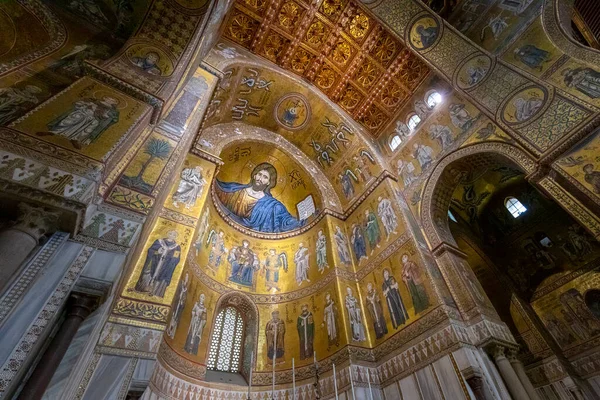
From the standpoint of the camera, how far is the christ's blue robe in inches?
475

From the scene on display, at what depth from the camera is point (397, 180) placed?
11.0m

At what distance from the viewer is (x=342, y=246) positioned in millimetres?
10648

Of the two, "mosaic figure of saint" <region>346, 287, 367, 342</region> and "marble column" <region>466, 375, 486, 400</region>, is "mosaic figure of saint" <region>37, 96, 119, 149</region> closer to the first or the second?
"marble column" <region>466, 375, 486, 400</region>

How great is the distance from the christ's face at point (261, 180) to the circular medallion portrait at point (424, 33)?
7728 millimetres

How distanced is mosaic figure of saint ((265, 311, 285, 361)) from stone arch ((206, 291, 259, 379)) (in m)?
0.39

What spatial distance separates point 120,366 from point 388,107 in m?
12.1

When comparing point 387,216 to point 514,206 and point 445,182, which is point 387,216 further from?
point 514,206

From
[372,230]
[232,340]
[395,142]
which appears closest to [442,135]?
[395,142]

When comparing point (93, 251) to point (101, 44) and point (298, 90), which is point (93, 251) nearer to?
point (101, 44)

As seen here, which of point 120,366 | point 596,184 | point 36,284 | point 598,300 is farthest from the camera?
point 598,300

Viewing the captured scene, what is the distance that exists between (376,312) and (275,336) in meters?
3.16

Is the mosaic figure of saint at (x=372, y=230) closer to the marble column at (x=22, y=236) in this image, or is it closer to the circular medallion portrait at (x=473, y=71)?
the circular medallion portrait at (x=473, y=71)

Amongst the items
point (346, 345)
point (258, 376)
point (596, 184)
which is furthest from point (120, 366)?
point (596, 184)

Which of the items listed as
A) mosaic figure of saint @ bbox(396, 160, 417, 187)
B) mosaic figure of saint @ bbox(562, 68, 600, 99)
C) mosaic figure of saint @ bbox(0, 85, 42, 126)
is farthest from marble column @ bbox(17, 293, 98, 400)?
mosaic figure of saint @ bbox(562, 68, 600, 99)
